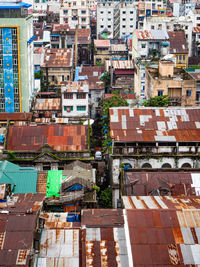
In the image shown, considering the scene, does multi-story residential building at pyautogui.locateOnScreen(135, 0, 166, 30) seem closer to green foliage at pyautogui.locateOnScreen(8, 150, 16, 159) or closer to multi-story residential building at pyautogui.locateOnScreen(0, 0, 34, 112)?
multi-story residential building at pyautogui.locateOnScreen(0, 0, 34, 112)

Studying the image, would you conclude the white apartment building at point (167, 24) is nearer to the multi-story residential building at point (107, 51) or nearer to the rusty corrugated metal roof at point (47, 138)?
the multi-story residential building at point (107, 51)

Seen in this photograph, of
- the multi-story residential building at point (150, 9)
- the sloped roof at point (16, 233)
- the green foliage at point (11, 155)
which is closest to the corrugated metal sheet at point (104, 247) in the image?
the sloped roof at point (16, 233)

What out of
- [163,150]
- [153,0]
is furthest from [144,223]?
[153,0]

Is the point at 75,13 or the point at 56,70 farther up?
the point at 75,13

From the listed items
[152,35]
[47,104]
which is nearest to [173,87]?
[47,104]

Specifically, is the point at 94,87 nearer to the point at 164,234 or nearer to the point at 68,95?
the point at 68,95

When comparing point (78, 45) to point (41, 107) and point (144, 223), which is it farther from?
point (144, 223)
